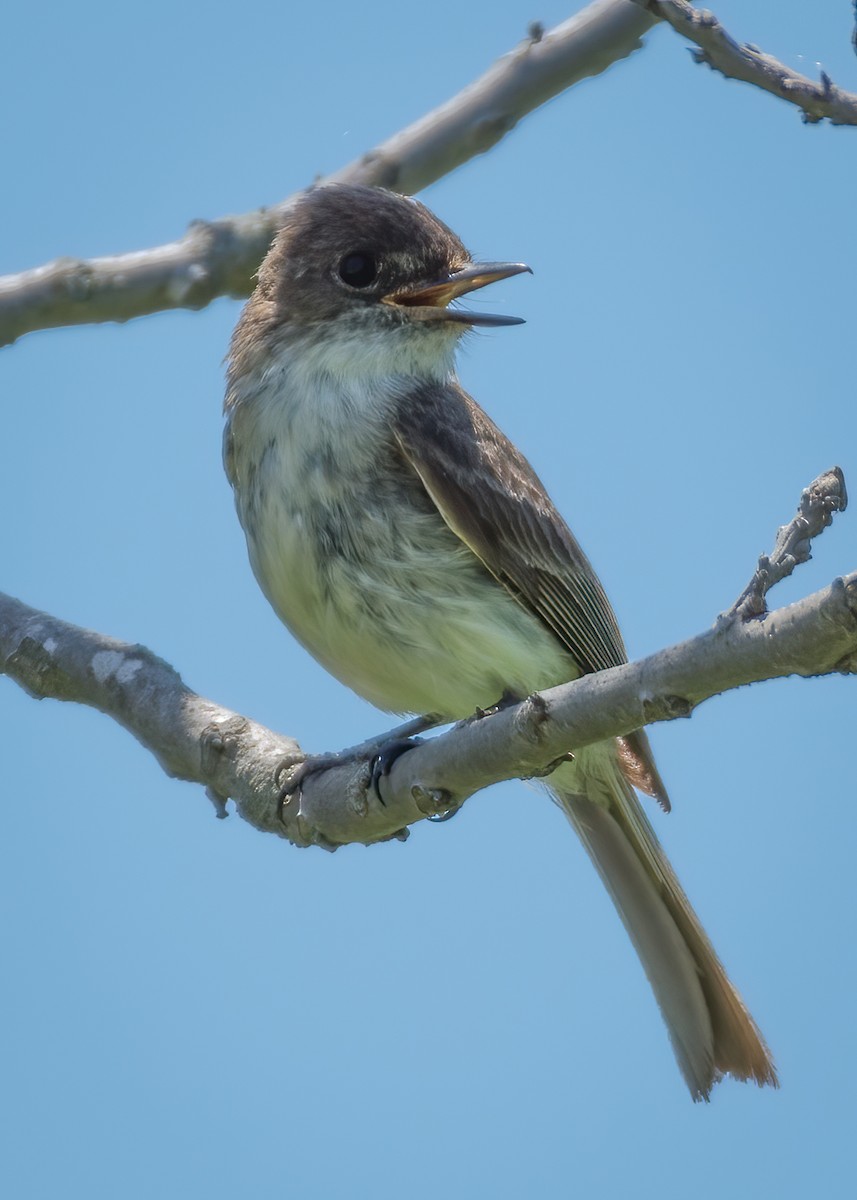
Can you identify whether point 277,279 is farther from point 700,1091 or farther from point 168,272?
point 700,1091

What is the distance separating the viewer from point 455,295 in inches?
234

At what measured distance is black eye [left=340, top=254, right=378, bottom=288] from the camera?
5.98m

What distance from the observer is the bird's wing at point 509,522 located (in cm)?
553

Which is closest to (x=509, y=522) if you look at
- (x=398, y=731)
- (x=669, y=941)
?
(x=398, y=731)

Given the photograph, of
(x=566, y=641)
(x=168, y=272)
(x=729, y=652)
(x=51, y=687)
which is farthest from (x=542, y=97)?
(x=729, y=652)

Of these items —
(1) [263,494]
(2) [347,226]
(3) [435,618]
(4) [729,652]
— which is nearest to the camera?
(4) [729,652]

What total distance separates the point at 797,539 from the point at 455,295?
9.55 feet

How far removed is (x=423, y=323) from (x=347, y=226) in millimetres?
560

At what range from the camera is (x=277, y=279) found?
6.18 meters

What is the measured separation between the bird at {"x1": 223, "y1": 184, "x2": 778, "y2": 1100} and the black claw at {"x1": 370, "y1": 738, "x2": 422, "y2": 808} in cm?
58

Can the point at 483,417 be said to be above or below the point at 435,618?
above

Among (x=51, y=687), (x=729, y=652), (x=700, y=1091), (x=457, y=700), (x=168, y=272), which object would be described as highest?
(x=168, y=272)

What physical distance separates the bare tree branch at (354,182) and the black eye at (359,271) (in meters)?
0.46

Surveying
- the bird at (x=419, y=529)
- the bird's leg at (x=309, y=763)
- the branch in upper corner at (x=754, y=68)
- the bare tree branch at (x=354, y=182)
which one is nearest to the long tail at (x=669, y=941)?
the bird at (x=419, y=529)
